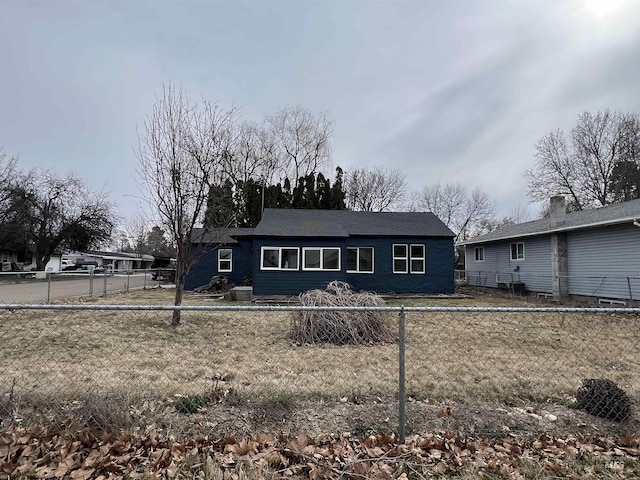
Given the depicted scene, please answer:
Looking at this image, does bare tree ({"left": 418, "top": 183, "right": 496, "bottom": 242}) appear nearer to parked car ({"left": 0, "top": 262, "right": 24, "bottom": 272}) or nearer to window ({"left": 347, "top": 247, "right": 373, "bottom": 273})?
window ({"left": 347, "top": 247, "right": 373, "bottom": 273})

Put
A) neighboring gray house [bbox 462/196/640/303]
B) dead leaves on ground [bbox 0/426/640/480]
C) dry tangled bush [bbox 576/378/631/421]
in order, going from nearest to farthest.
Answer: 1. dead leaves on ground [bbox 0/426/640/480]
2. dry tangled bush [bbox 576/378/631/421]
3. neighboring gray house [bbox 462/196/640/303]

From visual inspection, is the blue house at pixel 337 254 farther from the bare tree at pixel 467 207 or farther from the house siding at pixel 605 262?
the bare tree at pixel 467 207

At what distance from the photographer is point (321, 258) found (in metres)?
16.2

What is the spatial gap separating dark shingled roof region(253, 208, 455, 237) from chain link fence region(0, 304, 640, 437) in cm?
749

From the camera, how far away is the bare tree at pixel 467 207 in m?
44.6

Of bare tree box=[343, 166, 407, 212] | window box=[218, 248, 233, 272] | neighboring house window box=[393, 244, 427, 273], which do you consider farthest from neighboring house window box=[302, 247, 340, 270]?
bare tree box=[343, 166, 407, 212]

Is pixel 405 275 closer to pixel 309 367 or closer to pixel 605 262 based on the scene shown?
pixel 605 262

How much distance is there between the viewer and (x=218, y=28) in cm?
1038

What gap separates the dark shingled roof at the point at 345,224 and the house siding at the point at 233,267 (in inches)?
113

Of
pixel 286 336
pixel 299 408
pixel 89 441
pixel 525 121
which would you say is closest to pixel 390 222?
pixel 525 121

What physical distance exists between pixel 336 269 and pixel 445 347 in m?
9.66

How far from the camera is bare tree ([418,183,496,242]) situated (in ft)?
146

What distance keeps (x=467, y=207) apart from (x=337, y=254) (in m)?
33.7

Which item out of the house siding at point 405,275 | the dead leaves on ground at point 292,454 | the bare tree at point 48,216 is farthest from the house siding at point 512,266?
the bare tree at point 48,216
